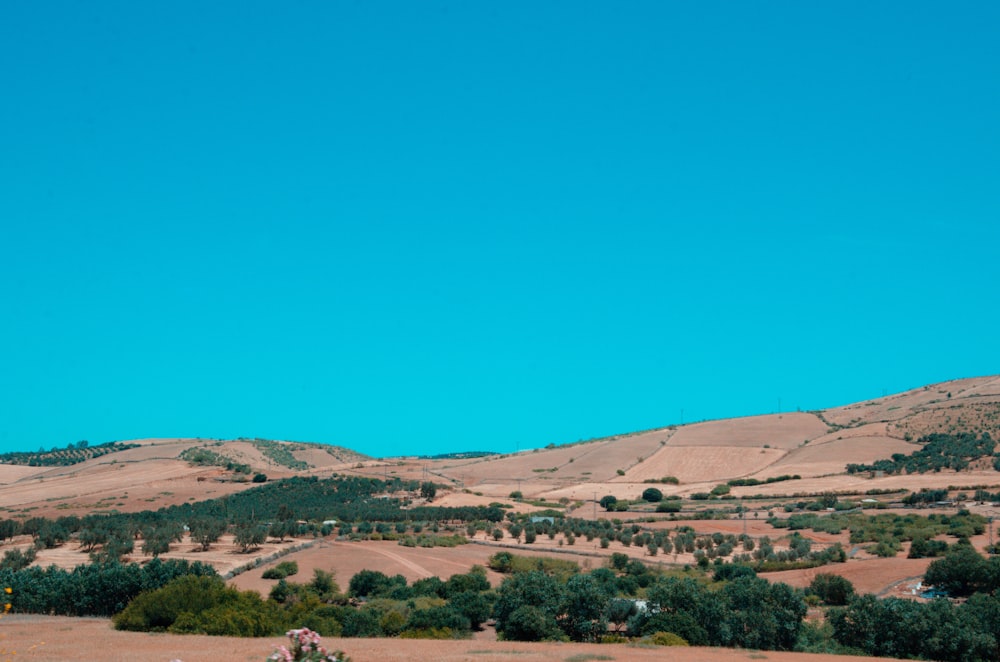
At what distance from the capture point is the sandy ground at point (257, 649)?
71.4ft

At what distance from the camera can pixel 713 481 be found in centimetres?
10144

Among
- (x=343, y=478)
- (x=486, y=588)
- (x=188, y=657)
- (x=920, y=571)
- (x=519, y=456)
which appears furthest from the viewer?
Result: (x=519, y=456)

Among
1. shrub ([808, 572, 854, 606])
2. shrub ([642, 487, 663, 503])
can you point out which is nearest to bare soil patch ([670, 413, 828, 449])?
shrub ([642, 487, 663, 503])

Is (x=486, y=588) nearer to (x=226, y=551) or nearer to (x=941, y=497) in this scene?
(x=226, y=551)

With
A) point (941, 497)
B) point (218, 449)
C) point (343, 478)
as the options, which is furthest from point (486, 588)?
point (218, 449)

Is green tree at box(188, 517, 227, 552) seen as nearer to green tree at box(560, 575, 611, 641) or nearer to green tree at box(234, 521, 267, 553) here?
green tree at box(234, 521, 267, 553)

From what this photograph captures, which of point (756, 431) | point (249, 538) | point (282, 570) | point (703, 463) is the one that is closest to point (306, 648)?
point (282, 570)

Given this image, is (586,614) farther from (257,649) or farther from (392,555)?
(392,555)

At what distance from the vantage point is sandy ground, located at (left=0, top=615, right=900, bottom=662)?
2177 centimetres

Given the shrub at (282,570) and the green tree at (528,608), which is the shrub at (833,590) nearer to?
the green tree at (528,608)

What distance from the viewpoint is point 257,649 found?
23297 mm

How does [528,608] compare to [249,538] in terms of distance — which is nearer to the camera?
[528,608]

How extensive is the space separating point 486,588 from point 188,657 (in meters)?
18.2

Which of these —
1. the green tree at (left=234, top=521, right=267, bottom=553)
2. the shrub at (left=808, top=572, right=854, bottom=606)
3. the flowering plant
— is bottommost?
the shrub at (left=808, top=572, right=854, bottom=606)
